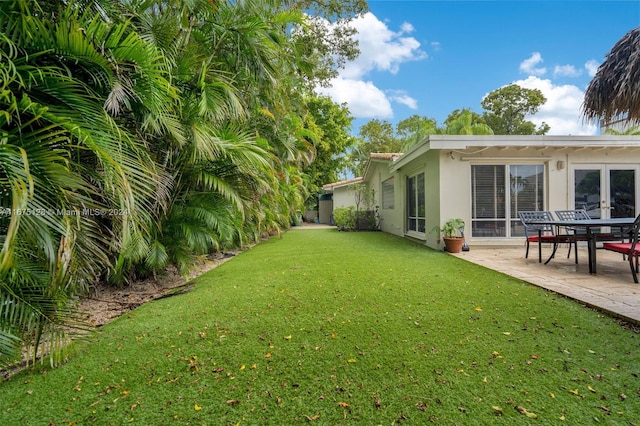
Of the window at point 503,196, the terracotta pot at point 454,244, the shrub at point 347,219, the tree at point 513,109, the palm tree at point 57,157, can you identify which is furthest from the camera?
the tree at point 513,109

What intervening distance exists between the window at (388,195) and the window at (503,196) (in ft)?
16.4

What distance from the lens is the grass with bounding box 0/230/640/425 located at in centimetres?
185

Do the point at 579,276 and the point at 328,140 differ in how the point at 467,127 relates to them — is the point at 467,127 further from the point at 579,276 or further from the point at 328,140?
the point at 328,140

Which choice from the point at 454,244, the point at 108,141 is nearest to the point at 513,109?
the point at 454,244

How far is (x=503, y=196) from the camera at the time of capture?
8508 millimetres

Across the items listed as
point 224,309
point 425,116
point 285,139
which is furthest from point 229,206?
point 425,116

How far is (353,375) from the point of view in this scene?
2.23 m

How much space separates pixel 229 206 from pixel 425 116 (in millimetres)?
34677

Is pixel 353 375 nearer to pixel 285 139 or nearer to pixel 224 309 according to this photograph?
pixel 224 309

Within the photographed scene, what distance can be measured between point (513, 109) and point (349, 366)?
1319 inches

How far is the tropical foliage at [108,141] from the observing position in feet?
5.72

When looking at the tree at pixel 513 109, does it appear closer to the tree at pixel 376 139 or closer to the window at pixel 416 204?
the tree at pixel 376 139

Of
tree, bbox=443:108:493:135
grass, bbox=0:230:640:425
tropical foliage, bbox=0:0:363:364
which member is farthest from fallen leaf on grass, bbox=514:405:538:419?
tree, bbox=443:108:493:135

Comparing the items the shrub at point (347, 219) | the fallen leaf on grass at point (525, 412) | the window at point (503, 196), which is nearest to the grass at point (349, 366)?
the fallen leaf on grass at point (525, 412)
